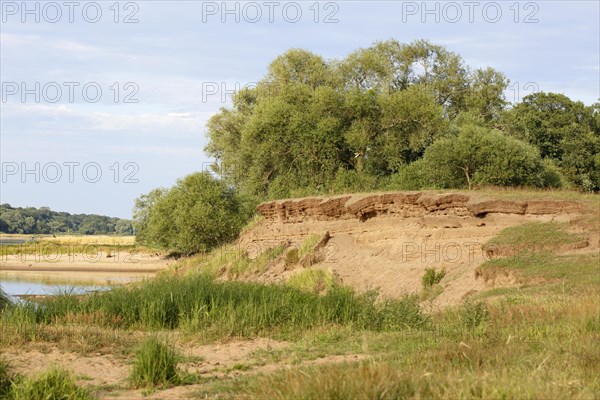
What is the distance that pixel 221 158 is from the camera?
59.0 meters

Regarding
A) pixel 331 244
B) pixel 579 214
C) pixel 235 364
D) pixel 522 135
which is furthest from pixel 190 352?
pixel 522 135

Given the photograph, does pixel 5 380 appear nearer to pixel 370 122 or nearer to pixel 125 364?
pixel 125 364

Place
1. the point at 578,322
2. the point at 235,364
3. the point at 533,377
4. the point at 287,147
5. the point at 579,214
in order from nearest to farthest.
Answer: the point at 533,377, the point at 235,364, the point at 578,322, the point at 579,214, the point at 287,147

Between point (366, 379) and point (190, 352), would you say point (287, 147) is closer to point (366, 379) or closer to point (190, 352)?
point (190, 352)

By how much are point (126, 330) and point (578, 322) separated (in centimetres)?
809

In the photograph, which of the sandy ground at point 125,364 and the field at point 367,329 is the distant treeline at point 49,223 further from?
the sandy ground at point 125,364

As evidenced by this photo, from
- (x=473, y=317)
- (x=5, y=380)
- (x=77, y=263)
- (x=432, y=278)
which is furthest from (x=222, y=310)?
(x=77, y=263)

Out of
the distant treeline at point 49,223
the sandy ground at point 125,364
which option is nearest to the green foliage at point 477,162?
the sandy ground at point 125,364

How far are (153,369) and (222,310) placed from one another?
6.26m

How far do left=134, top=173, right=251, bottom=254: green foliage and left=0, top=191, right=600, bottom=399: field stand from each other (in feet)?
60.1

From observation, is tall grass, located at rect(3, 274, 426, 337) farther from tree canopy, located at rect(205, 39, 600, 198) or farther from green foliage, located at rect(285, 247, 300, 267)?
tree canopy, located at rect(205, 39, 600, 198)

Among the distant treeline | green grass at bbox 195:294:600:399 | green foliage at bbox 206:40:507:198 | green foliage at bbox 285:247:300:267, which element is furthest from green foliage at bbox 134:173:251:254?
the distant treeline

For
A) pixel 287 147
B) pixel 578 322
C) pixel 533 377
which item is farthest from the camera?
pixel 287 147

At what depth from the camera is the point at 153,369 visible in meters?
10.5
